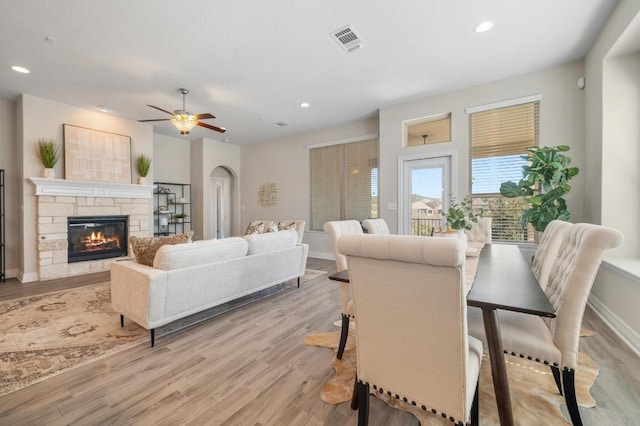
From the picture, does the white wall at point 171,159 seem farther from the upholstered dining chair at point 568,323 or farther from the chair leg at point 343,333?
the upholstered dining chair at point 568,323

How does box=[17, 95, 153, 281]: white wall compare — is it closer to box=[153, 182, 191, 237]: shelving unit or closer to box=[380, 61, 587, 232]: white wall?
box=[153, 182, 191, 237]: shelving unit

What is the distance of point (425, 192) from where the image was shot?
15.6 feet

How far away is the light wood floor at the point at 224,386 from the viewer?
1507mm

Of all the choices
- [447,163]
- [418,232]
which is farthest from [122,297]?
[447,163]

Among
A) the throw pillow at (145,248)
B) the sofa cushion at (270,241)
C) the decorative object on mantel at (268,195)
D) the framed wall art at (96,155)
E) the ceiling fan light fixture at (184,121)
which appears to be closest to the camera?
the throw pillow at (145,248)

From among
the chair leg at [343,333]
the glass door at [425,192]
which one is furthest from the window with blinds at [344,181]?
the chair leg at [343,333]

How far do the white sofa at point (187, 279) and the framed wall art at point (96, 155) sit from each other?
3.59 meters

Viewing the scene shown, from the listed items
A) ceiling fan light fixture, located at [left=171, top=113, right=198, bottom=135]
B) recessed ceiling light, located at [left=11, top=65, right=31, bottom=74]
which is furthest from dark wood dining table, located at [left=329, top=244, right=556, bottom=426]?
recessed ceiling light, located at [left=11, top=65, right=31, bottom=74]

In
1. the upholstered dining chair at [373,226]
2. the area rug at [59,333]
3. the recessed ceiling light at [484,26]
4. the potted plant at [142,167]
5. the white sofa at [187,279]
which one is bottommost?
the area rug at [59,333]

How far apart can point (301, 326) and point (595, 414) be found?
6.86 ft

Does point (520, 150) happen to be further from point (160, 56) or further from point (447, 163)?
point (160, 56)

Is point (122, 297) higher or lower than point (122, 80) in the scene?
lower

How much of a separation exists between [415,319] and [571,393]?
40.7 inches

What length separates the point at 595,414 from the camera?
1.49 m
